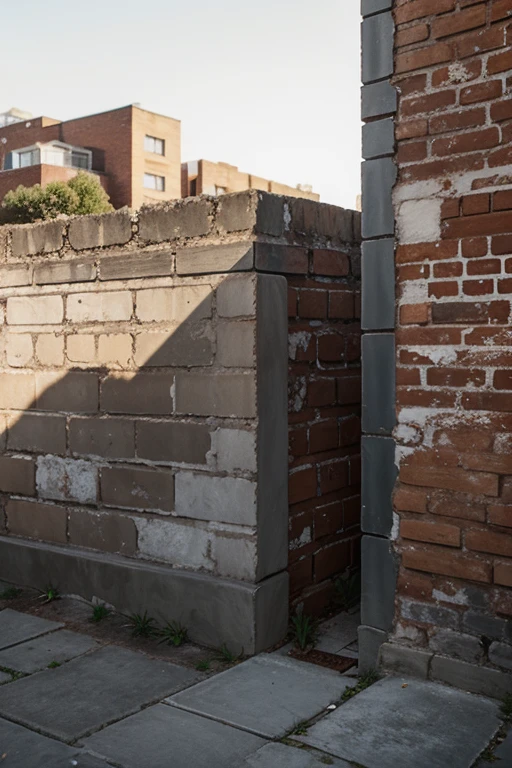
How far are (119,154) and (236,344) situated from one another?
37026 mm

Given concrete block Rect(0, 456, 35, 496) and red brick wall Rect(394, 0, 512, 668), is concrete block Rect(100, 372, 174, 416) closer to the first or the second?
concrete block Rect(0, 456, 35, 496)

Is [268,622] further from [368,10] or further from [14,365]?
[368,10]

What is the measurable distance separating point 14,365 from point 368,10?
122 inches

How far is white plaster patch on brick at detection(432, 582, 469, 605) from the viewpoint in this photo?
11.0 feet

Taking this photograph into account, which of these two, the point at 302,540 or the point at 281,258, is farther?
the point at 302,540

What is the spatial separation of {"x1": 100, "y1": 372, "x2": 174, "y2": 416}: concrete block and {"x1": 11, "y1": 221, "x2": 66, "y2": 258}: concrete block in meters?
0.98

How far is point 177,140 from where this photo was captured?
132 feet

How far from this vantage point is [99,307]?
4645 millimetres

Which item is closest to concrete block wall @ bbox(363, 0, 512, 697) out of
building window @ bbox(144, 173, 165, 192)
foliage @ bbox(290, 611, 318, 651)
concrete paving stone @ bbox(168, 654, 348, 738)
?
concrete paving stone @ bbox(168, 654, 348, 738)

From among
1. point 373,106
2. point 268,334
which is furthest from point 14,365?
point 373,106

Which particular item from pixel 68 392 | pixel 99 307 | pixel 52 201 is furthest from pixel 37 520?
pixel 52 201

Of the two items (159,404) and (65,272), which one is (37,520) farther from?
(65,272)

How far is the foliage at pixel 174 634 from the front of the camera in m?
4.18

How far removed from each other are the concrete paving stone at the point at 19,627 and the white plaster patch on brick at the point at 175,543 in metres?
0.69
